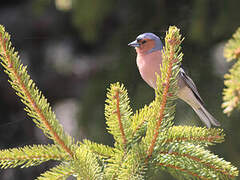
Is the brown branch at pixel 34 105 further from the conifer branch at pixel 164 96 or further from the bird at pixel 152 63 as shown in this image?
the bird at pixel 152 63

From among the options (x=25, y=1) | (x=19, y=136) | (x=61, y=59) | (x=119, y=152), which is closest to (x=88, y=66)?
(x=61, y=59)

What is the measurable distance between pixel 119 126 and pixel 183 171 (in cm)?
28

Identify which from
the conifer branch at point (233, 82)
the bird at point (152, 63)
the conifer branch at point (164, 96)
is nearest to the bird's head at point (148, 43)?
the bird at point (152, 63)

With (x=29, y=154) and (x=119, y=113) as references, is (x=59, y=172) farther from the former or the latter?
(x=119, y=113)

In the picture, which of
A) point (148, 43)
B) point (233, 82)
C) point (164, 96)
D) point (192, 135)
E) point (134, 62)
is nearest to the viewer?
point (233, 82)

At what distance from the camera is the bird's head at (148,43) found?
1398 mm

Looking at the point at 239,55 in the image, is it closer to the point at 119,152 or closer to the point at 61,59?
the point at 119,152

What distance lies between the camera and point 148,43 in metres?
1.42

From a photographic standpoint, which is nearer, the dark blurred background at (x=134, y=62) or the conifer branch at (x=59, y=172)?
the conifer branch at (x=59, y=172)

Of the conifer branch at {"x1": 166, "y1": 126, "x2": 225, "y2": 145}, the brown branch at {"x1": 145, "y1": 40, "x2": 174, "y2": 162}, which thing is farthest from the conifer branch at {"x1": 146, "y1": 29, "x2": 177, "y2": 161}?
the conifer branch at {"x1": 166, "y1": 126, "x2": 225, "y2": 145}

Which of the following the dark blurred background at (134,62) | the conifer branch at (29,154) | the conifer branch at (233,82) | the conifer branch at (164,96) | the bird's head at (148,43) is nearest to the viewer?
the conifer branch at (233,82)

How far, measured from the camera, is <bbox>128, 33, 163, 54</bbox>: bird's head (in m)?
1.40

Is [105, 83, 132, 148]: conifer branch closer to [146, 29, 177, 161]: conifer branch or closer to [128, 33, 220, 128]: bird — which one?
[146, 29, 177, 161]: conifer branch

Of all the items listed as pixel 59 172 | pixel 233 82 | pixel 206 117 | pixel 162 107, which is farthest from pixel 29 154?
pixel 206 117
